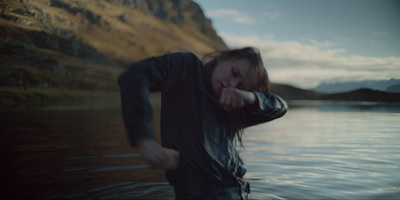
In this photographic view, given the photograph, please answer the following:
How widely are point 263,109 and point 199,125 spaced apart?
0.44 m

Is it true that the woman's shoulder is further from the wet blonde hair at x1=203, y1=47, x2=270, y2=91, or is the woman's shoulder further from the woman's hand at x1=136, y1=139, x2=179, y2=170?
the woman's hand at x1=136, y1=139, x2=179, y2=170

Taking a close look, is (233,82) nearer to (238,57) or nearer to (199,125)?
(238,57)

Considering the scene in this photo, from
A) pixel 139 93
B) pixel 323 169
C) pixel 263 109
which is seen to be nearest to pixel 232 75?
pixel 263 109

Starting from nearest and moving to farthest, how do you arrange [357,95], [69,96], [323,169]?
[323,169]
[69,96]
[357,95]

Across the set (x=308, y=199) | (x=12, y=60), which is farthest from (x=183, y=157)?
(x=12, y=60)

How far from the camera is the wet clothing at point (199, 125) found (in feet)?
7.32

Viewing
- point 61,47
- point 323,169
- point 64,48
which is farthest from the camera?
point 64,48

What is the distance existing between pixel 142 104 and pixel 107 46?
7233 inches

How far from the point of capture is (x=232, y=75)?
226 cm

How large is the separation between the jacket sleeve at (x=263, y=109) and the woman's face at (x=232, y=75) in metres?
0.14

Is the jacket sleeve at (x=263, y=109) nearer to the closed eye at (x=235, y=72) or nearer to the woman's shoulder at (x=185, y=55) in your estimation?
the closed eye at (x=235, y=72)

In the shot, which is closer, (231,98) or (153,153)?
(153,153)

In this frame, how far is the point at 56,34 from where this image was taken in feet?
501

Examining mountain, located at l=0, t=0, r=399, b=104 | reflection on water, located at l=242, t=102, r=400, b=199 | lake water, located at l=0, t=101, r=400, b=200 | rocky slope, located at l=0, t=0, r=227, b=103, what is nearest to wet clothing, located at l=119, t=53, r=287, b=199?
lake water, located at l=0, t=101, r=400, b=200
